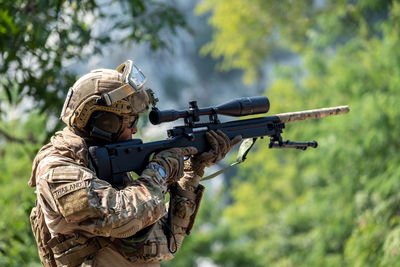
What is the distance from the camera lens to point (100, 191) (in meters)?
3.76

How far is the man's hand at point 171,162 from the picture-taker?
13.7ft

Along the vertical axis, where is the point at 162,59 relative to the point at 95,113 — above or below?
above

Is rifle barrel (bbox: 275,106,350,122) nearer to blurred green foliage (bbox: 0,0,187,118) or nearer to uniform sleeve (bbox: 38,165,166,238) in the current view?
uniform sleeve (bbox: 38,165,166,238)

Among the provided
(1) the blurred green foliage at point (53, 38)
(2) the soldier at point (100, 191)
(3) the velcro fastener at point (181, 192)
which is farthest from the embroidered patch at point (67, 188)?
(1) the blurred green foliage at point (53, 38)

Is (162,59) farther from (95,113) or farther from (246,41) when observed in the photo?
(246,41)

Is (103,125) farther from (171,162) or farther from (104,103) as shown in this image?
(171,162)

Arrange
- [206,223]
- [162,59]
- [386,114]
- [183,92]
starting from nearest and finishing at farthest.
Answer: [162,59], [386,114], [206,223], [183,92]

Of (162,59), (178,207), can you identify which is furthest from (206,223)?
(178,207)

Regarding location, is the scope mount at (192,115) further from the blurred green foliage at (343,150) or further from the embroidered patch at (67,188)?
the blurred green foliage at (343,150)

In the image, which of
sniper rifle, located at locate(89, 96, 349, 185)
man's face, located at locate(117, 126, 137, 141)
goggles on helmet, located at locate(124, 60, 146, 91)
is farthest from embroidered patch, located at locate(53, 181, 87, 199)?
goggles on helmet, located at locate(124, 60, 146, 91)

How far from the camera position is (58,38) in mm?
7461

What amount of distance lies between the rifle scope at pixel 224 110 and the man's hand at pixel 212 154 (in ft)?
0.57

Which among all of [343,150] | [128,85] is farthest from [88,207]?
[343,150]

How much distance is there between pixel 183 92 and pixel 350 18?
52.2 metres
